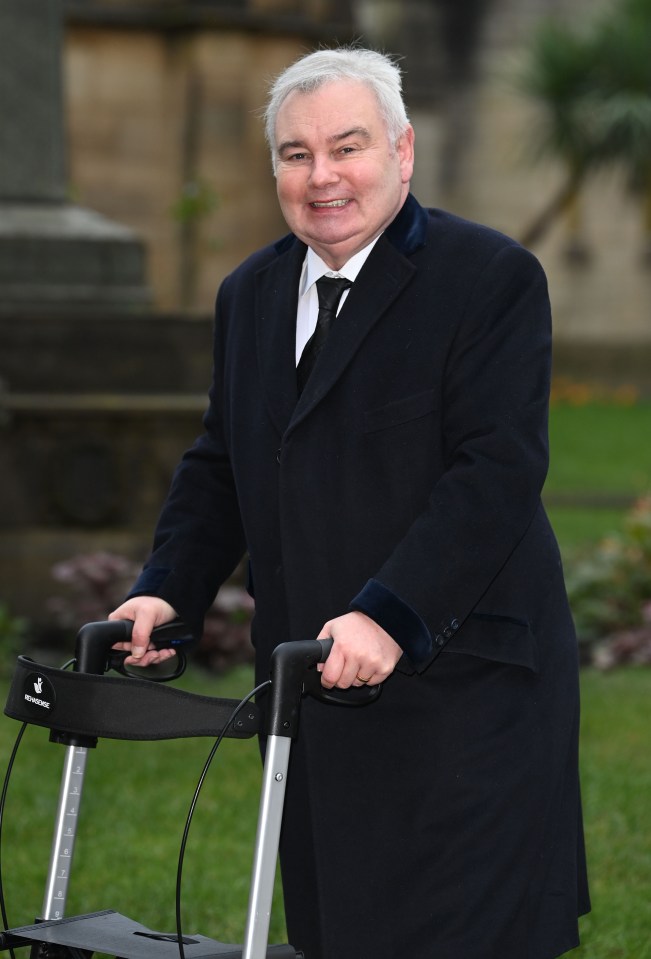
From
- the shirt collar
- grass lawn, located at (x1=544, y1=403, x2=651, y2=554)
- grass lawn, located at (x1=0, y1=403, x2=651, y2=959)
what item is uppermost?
the shirt collar

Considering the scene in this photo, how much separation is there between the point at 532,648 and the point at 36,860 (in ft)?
9.57

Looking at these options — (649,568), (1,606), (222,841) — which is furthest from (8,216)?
(222,841)

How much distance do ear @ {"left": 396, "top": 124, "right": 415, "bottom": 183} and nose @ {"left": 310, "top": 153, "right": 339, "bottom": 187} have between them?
156 millimetres

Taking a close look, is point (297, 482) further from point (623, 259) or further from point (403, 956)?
point (623, 259)

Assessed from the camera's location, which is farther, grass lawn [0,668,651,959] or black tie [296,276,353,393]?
grass lawn [0,668,651,959]

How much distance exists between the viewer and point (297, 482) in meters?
3.17

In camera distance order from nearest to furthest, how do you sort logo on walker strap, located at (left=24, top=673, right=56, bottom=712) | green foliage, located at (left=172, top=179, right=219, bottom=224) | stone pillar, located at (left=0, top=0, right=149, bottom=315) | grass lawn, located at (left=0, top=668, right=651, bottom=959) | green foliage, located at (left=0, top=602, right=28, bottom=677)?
logo on walker strap, located at (left=24, top=673, right=56, bottom=712) < grass lawn, located at (left=0, top=668, right=651, bottom=959) < green foliage, located at (left=0, top=602, right=28, bottom=677) < stone pillar, located at (left=0, top=0, right=149, bottom=315) < green foliage, located at (left=172, top=179, right=219, bottom=224)

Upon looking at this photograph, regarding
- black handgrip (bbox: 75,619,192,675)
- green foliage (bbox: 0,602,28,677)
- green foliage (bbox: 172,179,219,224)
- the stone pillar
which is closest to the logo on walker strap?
black handgrip (bbox: 75,619,192,675)

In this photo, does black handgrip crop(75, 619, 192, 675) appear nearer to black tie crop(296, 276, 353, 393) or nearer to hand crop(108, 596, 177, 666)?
hand crop(108, 596, 177, 666)

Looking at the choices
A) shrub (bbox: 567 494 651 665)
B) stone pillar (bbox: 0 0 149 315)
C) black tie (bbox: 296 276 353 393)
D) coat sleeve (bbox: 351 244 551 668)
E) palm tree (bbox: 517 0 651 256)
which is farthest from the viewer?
palm tree (bbox: 517 0 651 256)

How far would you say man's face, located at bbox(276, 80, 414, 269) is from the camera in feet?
9.98

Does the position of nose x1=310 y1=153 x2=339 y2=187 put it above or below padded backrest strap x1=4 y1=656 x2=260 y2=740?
above

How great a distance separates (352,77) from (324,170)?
17 centimetres

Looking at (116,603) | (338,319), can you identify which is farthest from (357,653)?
(116,603)
